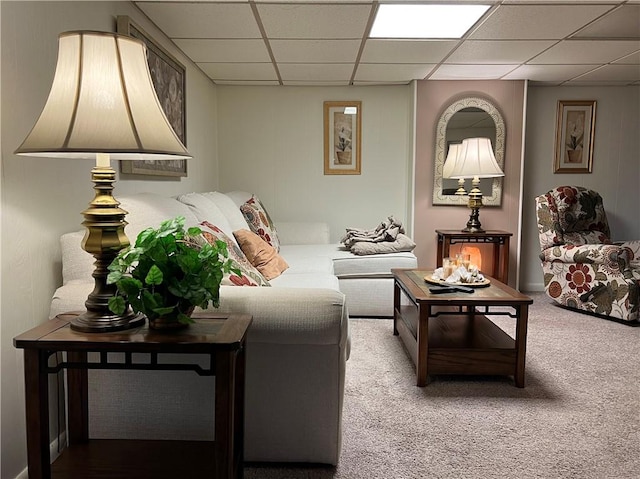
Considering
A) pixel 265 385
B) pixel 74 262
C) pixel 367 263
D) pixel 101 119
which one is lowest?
pixel 265 385

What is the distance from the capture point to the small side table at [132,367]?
1.26m

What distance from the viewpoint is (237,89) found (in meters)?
4.76

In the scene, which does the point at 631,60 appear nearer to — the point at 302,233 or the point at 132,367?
the point at 302,233

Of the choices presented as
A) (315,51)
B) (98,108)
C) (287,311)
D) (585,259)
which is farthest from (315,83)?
(98,108)

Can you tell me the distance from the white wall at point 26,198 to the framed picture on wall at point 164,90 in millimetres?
472

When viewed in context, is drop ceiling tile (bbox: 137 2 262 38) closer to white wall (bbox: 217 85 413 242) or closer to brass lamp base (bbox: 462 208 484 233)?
white wall (bbox: 217 85 413 242)

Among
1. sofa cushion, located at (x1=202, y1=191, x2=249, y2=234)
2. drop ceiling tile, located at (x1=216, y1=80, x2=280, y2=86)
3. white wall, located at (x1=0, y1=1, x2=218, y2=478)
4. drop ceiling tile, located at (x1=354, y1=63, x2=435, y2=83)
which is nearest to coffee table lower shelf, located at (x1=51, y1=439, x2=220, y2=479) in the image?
white wall, located at (x1=0, y1=1, x2=218, y2=478)

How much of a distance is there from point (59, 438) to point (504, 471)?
1.60 m

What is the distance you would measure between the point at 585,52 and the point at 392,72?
1456mm

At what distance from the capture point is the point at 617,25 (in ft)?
9.92

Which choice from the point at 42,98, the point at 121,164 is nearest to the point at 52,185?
the point at 42,98

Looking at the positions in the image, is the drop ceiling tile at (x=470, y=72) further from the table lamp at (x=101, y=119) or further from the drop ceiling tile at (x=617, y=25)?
the table lamp at (x=101, y=119)

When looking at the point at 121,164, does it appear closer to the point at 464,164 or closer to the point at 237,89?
the point at 237,89

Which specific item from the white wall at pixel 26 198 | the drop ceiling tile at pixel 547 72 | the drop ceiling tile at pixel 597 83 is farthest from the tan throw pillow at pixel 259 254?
the drop ceiling tile at pixel 597 83
